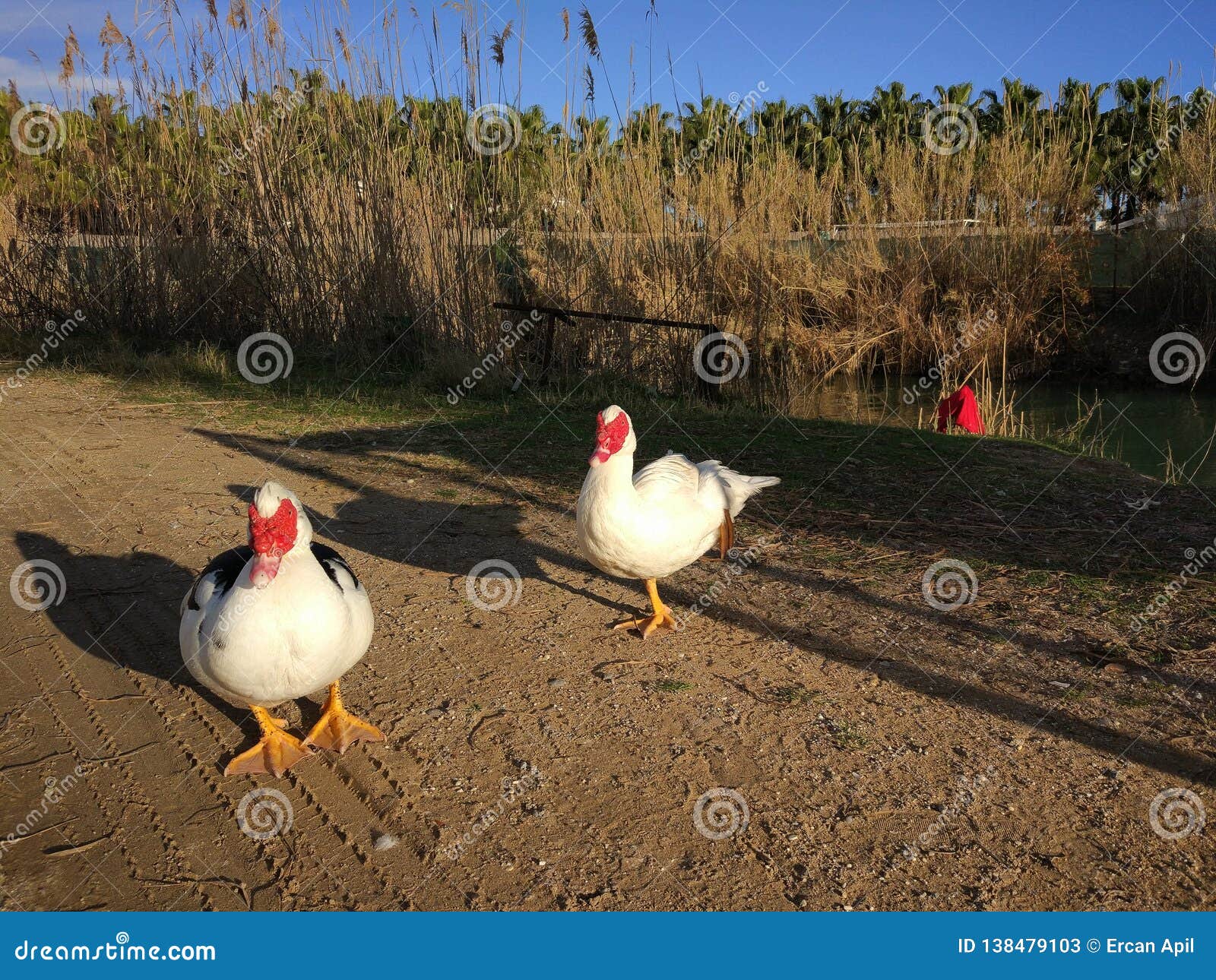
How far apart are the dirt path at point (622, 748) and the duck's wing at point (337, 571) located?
514 millimetres

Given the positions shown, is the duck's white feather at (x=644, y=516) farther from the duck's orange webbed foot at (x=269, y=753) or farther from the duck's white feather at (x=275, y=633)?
the duck's orange webbed foot at (x=269, y=753)

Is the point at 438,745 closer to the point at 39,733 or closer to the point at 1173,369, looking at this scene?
the point at 39,733

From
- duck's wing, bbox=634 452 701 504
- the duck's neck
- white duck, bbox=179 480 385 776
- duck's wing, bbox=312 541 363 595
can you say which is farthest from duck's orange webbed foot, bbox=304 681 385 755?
duck's wing, bbox=634 452 701 504

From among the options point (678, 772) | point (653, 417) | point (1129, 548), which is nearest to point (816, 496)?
point (1129, 548)

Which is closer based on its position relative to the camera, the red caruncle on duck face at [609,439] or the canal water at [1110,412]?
the red caruncle on duck face at [609,439]

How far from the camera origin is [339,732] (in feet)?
10.4

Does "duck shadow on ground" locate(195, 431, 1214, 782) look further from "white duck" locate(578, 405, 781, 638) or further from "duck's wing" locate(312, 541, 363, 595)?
"duck's wing" locate(312, 541, 363, 595)

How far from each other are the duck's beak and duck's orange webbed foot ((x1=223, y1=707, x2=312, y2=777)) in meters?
0.54

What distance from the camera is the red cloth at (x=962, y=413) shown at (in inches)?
329

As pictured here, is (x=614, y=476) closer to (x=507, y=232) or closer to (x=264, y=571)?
(x=264, y=571)

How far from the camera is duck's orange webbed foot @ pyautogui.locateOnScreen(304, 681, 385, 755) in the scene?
3150mm

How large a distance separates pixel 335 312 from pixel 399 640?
7.08 metres

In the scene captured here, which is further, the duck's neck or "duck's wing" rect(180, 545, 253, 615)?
the duck's neck

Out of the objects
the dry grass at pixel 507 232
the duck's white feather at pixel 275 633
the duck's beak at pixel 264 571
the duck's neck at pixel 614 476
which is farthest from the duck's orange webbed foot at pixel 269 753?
the dry grass at pixel 507 232
